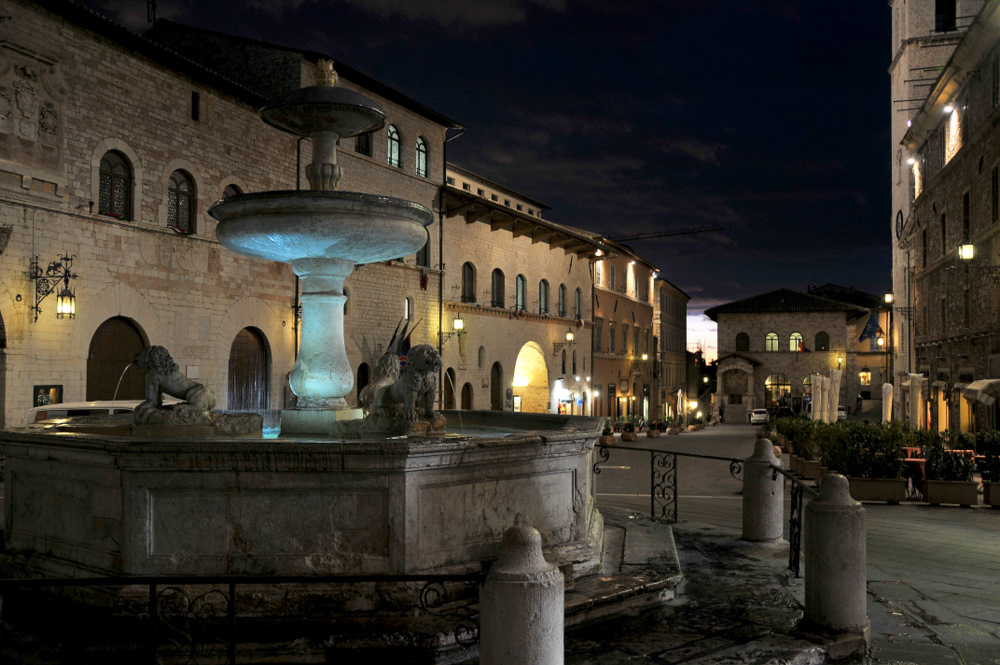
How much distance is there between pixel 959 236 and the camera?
2472cm

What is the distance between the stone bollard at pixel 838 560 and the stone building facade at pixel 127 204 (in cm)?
1496

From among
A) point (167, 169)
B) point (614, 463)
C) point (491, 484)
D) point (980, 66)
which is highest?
point (980, 66)

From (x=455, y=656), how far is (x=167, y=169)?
16.8m

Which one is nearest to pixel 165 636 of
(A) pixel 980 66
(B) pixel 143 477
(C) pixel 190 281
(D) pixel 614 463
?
(B) pixel 143 477

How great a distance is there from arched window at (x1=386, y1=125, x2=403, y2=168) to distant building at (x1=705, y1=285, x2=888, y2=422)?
45.2 m

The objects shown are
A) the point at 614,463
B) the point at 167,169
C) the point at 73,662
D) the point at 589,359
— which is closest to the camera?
the point at 73,662

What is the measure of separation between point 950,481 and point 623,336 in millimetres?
36221

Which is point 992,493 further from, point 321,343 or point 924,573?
point 321,343

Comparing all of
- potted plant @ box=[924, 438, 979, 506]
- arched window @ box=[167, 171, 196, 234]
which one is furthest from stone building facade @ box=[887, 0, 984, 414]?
arched window @ box=[167, 171, 196, 234]

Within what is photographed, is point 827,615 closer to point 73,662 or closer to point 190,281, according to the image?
point 73,662

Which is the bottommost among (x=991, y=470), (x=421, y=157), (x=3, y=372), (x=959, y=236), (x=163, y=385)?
(x=991, y=470)

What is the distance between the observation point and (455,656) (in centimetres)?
466

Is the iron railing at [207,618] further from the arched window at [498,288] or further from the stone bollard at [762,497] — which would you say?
the arched window at [498,288]

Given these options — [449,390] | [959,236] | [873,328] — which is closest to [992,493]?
[959,236]
